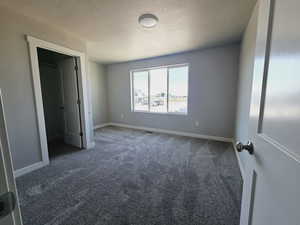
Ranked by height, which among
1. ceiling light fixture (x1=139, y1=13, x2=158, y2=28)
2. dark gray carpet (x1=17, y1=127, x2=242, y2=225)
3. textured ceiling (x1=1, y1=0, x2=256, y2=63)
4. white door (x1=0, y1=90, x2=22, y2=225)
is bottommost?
dark gray carpet (x1=17, y1=127, x2=242, y2=225)

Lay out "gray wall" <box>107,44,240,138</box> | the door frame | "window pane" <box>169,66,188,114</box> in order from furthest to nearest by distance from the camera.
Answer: "window pane" <box>169,66,188,114</box> → "gray wall" <box>107,44,240,138</box> → the door frame

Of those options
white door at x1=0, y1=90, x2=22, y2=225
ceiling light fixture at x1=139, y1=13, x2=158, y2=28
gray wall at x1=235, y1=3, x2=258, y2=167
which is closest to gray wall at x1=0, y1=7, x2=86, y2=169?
ceiling light fixture at x1=139, y1=13, x2=158, y2=28

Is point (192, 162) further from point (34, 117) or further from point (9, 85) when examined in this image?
point (9, 85)

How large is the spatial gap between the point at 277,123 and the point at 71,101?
3.58m

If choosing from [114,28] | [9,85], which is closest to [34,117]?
[9,85]

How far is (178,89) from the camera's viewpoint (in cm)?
412

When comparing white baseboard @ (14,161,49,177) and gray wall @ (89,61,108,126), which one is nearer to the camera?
white baseboard @ (14,161,49,177)

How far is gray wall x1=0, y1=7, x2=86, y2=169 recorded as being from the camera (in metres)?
1.92

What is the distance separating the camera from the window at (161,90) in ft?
13.3

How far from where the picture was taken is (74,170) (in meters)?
2.29

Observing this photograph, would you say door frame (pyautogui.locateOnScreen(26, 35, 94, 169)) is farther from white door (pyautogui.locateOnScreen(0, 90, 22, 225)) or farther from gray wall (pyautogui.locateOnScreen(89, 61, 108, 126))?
white door (pyautogui.locateOnScreen(0, 90, 22, 225))

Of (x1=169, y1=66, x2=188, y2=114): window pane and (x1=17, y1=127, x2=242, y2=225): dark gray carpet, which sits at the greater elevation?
(x1=169, y1=66, x2=188, y2=114): window pane

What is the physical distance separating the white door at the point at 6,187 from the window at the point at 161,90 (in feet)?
12.9

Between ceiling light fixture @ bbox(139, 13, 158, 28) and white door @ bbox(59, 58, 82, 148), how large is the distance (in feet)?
5.87
